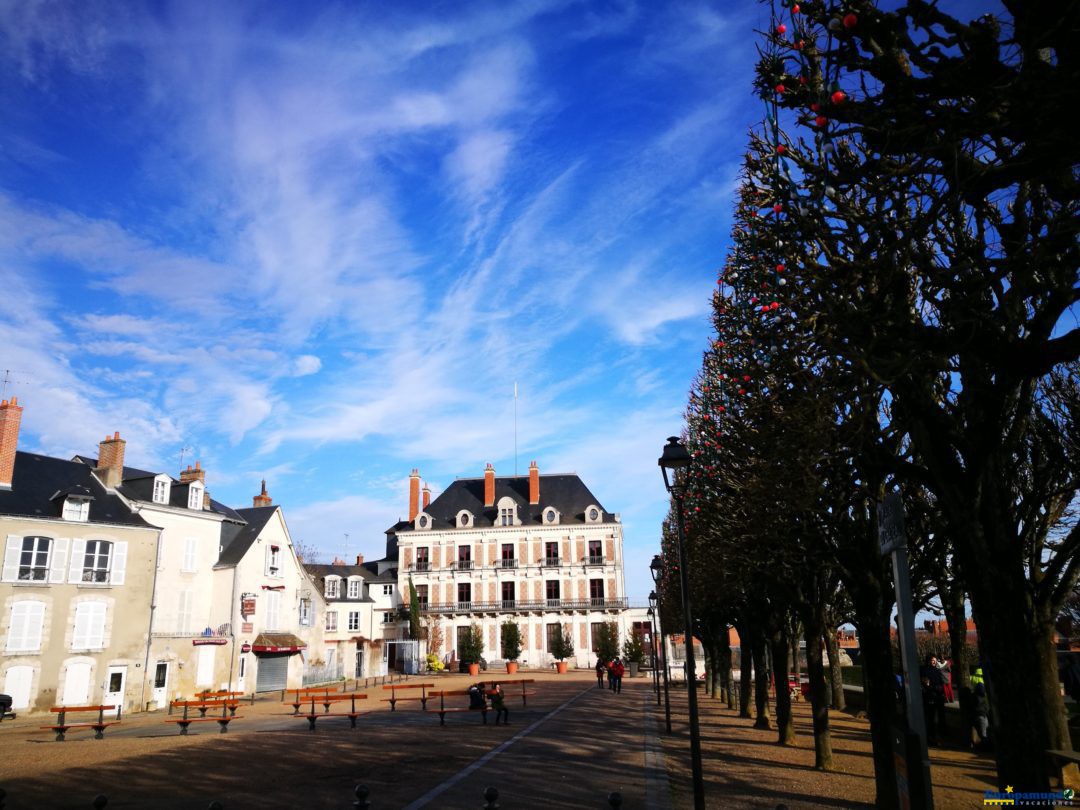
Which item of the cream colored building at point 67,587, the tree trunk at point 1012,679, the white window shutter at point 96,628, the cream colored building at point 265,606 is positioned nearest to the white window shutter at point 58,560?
the cream colored building at point 67,587

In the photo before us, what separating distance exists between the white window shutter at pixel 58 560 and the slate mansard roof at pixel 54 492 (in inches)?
42.2

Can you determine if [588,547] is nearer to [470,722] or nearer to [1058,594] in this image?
[470,722]

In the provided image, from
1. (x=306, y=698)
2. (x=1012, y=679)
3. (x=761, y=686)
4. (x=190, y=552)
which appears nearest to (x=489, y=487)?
(x=190, y=552)

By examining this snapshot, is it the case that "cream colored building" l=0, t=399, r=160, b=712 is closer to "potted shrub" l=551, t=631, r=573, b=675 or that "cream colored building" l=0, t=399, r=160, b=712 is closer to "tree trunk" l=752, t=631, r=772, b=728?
"tree trunk" l=752, t=631, r=772, b=728

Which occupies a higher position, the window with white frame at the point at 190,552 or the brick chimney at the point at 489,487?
the brick chimney at the point at 489,487

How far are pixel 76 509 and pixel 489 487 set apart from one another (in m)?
35.8

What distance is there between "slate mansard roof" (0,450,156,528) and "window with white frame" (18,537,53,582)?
100cm

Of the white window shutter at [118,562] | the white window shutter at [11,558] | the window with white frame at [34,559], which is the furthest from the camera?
the white window shutter at [118,562]

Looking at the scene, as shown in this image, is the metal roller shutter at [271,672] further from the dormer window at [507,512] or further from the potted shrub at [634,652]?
the dormer window at [507,512]

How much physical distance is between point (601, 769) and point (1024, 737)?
8.61 meters

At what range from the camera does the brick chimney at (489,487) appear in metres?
61.8

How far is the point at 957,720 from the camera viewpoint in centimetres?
1833

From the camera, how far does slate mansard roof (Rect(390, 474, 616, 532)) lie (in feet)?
196

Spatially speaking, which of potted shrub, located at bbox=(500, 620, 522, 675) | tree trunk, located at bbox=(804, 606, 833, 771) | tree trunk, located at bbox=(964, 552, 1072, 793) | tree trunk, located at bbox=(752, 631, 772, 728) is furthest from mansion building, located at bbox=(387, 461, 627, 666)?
tree trunk, located at bbox=(964, 552, 1072, 793)
